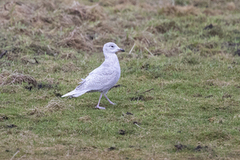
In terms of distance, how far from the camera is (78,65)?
11.5m

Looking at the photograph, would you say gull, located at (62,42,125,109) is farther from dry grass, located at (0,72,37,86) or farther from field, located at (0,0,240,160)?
dry grass, located at (0,72,37,86)

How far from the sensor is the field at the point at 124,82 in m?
6.21

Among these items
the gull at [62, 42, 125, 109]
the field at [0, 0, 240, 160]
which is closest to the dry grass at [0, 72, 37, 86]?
the field at [0, 0, 240, 160]

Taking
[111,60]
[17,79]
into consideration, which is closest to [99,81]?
[111,60]

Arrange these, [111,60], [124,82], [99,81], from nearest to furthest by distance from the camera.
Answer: [99,81], [111,60], [124,82]

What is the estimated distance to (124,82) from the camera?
10.1 metres

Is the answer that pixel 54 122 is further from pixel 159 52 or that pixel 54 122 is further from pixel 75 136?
pixel 159 52

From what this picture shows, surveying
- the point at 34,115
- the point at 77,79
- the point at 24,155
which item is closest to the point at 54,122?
the point at 34,115

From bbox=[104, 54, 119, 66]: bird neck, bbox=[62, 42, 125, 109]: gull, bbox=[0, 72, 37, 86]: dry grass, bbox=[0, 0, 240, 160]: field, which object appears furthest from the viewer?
bbox=[0, 72, 37, 86]: dry grass

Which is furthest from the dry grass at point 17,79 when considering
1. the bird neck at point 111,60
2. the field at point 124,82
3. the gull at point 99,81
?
the bird neck at point 111,60

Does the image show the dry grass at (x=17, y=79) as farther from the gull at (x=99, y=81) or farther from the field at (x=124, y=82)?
the gull at (x=99, y=81)

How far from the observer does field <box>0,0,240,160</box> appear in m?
6.21

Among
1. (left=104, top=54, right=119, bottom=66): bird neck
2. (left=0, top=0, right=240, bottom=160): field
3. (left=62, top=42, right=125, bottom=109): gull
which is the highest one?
(left=104, top=54, right=119, bottom=66): bird neck

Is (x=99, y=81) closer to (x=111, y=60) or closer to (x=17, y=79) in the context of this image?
(x=111, y=60)
